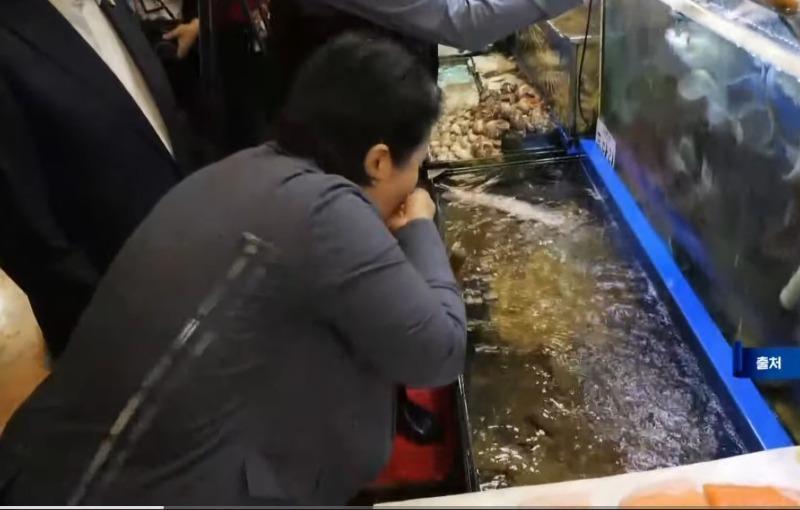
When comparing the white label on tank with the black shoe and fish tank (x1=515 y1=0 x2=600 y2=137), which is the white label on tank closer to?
fish tank (x1=515 y1=0 x2=600 y2=137)

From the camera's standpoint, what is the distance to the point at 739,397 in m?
1.38

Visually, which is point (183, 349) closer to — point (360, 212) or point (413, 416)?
point (360, 212)

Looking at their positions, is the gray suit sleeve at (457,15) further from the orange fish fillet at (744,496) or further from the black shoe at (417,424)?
the orange fish fillet at (744,496)

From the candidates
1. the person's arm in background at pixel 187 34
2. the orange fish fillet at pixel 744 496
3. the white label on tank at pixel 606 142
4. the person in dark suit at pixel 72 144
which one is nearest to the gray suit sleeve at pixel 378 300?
the orange fish fillet at pixel 744 496

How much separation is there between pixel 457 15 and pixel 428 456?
892 millimetres

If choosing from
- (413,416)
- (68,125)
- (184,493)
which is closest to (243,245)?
(184,493)

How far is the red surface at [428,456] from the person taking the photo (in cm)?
162

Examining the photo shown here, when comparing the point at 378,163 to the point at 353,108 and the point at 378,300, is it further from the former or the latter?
the point at 378,300

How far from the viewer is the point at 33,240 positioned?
124cm

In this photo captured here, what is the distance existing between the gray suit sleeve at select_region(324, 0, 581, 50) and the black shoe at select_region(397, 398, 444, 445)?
2.53 ft

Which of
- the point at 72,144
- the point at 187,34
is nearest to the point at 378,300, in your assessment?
the point at 72,144

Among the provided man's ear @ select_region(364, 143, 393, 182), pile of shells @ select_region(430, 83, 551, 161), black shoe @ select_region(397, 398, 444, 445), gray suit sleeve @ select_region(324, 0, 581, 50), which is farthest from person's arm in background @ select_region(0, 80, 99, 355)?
pile of shells @ select_region(430, 83, 551, 161)

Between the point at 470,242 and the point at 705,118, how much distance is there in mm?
647

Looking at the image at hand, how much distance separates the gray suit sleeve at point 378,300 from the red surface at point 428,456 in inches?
22.8
